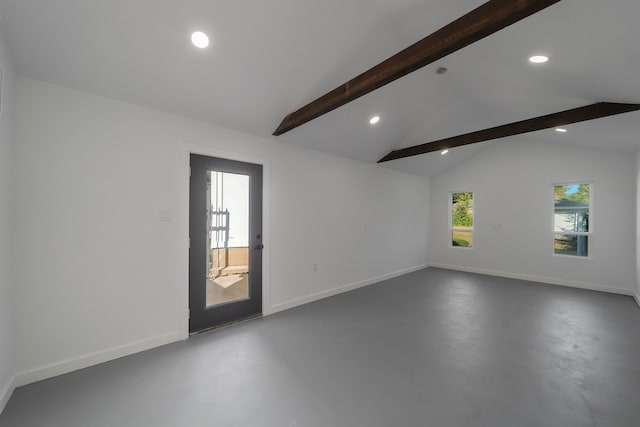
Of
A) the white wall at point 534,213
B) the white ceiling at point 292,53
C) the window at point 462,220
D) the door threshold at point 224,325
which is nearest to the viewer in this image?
the white ceiling at point 292,53

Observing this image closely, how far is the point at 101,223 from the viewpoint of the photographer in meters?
2.42

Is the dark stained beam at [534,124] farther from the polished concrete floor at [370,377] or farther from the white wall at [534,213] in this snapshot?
the polished concrete floor at [370,377]

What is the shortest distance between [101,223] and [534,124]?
5542 millimetres

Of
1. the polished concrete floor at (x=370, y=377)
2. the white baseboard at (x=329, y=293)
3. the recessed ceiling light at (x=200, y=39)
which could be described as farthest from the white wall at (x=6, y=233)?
the white baseboard at (x=329, y=293)

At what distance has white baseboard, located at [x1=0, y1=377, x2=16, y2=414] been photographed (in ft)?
5.96

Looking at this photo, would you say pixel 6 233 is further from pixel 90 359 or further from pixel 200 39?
pixel 200 39

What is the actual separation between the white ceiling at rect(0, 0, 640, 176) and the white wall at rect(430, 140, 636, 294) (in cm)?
162

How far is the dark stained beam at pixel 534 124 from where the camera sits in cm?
308

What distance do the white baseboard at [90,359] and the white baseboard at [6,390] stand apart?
0.05 metres

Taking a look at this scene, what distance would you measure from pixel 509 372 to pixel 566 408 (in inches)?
17.6

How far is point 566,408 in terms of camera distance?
1.86 metres

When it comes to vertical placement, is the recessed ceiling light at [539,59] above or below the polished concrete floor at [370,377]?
above

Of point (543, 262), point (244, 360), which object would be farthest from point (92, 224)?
point (543, 262)

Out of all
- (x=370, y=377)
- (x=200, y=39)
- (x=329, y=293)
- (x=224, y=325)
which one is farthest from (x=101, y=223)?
(x=329, y=293)
